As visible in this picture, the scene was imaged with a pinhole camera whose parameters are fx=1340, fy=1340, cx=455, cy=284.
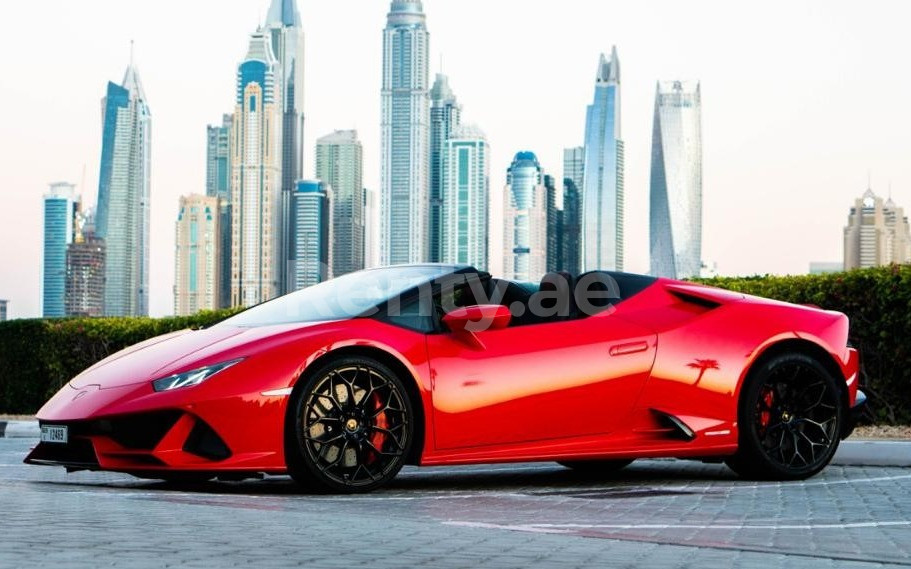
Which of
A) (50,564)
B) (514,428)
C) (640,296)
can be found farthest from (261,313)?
(50,564)

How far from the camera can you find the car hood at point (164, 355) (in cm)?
720

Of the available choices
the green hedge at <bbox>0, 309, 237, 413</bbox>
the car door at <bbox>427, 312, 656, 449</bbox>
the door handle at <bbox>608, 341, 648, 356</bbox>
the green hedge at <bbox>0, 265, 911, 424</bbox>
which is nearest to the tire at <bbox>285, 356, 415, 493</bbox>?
the car door at <bbox>427, 312, 656, 449</bbox>

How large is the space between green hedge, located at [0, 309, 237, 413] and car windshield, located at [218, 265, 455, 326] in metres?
13.6

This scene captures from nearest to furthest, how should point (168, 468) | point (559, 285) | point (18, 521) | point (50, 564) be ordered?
1. point (50, 564)
2. point (18, 521)
3. point (168, 468)
4. point (559, 285)

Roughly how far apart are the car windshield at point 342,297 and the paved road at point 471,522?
3.26 feet

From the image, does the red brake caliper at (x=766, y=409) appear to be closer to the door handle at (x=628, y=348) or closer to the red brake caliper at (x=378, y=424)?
the door handle at (x=628, y=348)

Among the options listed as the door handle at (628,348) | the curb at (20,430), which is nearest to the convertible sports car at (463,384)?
the door handle at (628,348)

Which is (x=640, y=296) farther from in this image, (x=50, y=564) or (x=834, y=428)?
(x=50, y=564)

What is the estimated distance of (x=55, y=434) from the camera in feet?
24.0

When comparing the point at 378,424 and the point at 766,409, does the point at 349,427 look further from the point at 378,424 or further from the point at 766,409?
the point at 766,409

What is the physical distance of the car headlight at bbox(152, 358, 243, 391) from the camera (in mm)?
6996

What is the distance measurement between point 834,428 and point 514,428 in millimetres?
2275

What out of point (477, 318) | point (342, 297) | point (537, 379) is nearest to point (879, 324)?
point (537, 379)

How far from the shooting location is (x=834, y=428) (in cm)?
852
